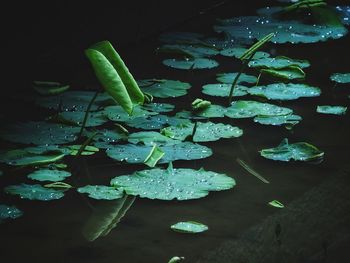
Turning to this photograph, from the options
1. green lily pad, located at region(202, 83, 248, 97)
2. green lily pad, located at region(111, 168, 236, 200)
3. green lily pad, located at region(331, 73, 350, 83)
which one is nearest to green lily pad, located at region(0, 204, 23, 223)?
green lily pad, located at region(111, 168, 236, 200)

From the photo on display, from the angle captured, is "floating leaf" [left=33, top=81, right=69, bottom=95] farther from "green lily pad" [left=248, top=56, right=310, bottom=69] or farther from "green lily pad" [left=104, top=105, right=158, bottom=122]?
"green lily pad" [left=248, top=56, right=310, bottom=69]

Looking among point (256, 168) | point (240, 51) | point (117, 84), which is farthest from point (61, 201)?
point (240, 51)

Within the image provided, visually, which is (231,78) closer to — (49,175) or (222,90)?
(222,90)

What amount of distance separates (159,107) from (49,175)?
25.5 inches

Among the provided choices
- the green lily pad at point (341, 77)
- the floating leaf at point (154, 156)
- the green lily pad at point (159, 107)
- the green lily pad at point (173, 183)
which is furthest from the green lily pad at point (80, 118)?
the green lily pad at point (341, 77)

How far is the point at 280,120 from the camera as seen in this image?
264 cm

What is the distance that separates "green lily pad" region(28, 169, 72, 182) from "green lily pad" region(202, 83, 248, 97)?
818 mm

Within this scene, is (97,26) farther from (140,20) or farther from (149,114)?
(149,114)

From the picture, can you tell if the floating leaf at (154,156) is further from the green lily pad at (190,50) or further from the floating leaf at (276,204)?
the green lily pad at (190,50)

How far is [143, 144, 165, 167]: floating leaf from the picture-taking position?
2.26m

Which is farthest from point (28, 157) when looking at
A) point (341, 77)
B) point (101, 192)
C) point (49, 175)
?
point (341, 77)

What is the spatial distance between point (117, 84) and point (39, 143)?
0.98ft

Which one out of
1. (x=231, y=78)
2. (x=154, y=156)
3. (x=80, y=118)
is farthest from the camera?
(x=231, y=78)

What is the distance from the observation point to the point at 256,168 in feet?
7.62
